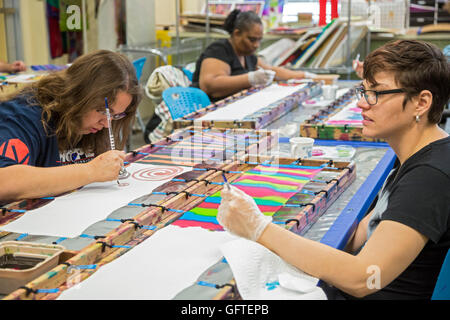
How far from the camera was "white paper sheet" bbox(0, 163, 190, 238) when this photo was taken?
1.44 m

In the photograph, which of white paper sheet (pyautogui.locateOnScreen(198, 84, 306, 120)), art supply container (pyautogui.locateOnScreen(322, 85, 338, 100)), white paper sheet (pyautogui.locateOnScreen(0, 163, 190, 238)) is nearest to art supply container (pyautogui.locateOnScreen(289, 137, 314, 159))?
white paper sheet (pyautogui.locateOnScreen(0, 163, 190, 238))

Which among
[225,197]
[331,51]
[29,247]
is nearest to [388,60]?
[225,197]

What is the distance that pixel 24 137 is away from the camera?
1.77 m

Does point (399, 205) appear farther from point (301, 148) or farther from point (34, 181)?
point (34, 181)

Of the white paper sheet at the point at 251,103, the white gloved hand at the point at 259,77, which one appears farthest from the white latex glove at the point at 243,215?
the white gloved hand at the point at 259,77

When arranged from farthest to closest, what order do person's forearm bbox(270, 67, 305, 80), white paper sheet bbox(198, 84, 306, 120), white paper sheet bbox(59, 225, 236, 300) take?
1. person's forearm bbox(270, 67, 305, 80)
2. white paper sheet bbox(198, 84, 306, 120)
3. white paper sheet bbox(59, 225, 236, 300)

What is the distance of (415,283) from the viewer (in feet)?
4.45

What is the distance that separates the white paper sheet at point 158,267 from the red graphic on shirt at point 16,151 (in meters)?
0.59

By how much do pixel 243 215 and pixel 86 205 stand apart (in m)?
0.56

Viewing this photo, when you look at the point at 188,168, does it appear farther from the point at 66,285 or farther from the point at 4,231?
the point at 66,285

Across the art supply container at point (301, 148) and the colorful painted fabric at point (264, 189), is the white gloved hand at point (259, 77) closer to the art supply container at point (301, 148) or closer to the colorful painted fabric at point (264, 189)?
the art supply container at point (301, 148)

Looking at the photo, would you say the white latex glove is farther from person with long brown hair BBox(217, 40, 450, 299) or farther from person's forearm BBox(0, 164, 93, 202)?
person's forearm BBox(0, 164, 93, 202)

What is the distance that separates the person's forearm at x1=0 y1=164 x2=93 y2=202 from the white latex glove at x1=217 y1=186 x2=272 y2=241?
0.62m
